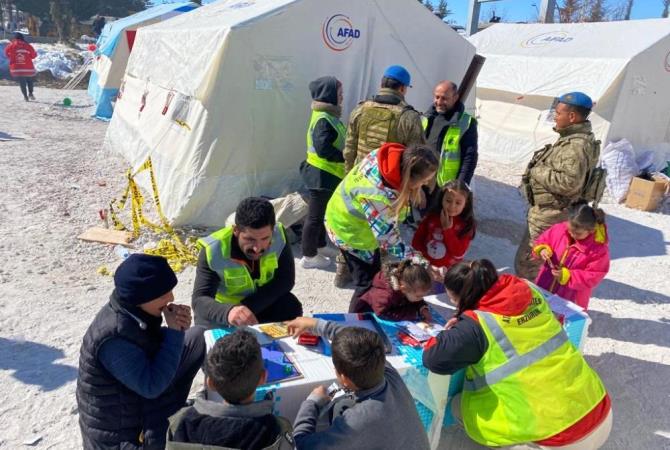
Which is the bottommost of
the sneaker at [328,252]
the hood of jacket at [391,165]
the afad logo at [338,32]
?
the sneaker at [328,252]

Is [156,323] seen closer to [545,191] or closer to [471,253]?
[545,191]

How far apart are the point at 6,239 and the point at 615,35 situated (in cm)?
1098

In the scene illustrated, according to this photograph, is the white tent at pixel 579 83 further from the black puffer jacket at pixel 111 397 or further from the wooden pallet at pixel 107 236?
the black puffer jacket at pixel 111 397

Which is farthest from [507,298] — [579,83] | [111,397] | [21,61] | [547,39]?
[21,61]

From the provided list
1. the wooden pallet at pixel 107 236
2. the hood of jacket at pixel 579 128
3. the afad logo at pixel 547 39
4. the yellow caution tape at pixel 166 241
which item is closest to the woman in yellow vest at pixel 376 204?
the hood of jacket at pixel 579 128

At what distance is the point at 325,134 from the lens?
4898 mm

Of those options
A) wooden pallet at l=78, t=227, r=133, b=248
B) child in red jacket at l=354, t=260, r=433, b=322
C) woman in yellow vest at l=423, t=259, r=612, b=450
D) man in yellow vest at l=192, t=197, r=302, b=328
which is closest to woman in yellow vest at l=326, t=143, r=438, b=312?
child in red jacket at l=354, t=260, r=433, b=322

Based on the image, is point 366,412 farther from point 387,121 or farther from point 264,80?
point 264,80

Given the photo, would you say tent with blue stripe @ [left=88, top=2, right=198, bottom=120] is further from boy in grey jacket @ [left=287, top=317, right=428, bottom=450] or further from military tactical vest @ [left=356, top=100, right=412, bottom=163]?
boy in grey jacket @ [left=287, top=317, right=428, bottom=450]

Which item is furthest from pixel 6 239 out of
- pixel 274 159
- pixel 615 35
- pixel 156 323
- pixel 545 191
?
pixel 615 35

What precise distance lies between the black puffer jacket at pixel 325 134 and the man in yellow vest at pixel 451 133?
0.97 metres

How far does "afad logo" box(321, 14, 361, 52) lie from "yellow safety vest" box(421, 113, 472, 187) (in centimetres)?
148

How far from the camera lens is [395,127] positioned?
469 cm

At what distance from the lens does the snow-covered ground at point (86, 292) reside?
3.02 meters
